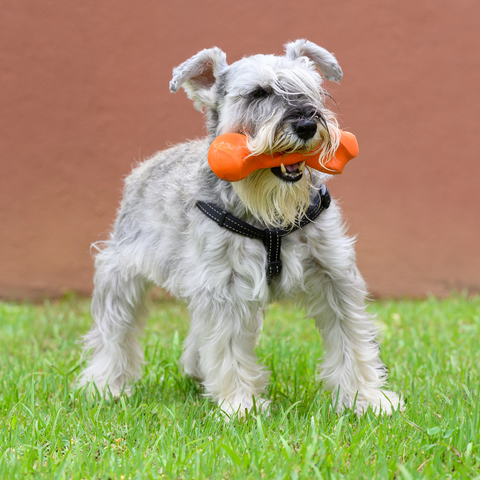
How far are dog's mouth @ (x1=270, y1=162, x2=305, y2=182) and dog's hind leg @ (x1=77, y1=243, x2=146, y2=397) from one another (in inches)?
64.5

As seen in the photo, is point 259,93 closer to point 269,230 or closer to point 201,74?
point 201,74

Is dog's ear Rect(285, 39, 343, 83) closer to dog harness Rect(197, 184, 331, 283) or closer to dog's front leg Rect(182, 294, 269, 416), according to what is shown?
dog harness Rect(197, 184, 331, 283)

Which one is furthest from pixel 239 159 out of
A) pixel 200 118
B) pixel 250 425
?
pixel 200 118

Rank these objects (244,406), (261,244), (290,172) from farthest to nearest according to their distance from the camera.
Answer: (244,406)
(261,244)
(290,172)

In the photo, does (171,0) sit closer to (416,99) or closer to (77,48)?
(77,48)

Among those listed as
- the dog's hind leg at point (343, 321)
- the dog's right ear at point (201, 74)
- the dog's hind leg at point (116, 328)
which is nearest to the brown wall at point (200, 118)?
the dog's hind leg at point (116, 328)

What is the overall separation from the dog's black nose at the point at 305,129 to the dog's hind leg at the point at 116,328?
6.23ft

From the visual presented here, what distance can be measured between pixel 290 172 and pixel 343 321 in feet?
3.42

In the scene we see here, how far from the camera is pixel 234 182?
3.24 m

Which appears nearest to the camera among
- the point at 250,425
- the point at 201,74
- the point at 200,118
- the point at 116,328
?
the point at 250,425

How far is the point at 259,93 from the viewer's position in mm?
3143

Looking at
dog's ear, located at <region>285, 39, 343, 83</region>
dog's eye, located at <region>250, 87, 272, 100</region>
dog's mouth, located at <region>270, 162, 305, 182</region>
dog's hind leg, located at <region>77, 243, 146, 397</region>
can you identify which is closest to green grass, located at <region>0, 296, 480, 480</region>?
dog's hind leg, located at <region>77, 243, 146, 397</region>

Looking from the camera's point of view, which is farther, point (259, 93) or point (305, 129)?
point (259, 93)

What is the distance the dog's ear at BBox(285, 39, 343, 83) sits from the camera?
358 centimetres
